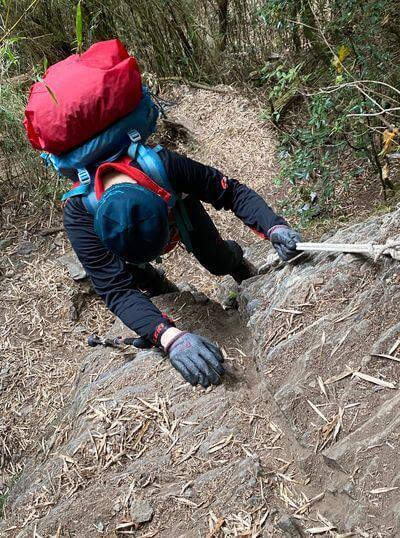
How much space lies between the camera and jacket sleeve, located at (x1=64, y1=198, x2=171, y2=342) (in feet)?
8.77

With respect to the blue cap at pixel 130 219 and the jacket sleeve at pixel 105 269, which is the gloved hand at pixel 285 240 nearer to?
the blue cap at pixel 130 219

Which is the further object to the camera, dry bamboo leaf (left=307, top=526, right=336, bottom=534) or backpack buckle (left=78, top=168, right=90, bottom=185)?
backpack buckle (left=78, top=168, right=90, bottom=185)

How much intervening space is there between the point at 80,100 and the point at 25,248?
333cm

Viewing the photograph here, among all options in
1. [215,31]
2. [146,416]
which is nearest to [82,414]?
[146,416]

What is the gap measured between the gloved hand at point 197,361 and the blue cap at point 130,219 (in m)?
0.46

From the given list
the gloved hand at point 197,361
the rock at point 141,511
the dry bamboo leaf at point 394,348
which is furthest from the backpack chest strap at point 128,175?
the rock at point 141,511

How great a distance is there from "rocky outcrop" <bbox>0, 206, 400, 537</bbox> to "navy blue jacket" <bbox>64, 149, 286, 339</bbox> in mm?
245

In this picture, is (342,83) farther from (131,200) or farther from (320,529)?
(320,529)

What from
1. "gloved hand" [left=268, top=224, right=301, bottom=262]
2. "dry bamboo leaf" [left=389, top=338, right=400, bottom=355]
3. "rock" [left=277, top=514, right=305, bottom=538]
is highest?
"gloved hand" [left=268, top=224, right=301, bottom=262]

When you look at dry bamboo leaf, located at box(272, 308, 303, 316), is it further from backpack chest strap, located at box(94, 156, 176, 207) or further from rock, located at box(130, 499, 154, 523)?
rock, located at box(130, 499, 154, 523)

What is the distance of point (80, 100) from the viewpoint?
2.39 meters

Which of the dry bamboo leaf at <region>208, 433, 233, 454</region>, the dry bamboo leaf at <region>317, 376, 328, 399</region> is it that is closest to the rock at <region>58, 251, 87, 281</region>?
the dry bamboo leaf at <region>208, 433, 233, 454</region>

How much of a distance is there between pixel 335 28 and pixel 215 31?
9.17ft

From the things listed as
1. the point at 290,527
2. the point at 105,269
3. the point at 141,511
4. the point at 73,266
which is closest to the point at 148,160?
the point at 105,269
